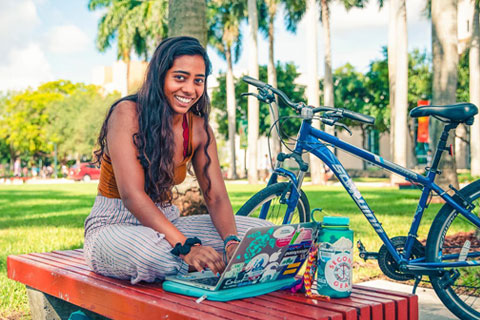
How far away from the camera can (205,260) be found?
8.32 ft

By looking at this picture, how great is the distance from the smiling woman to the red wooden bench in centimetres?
13

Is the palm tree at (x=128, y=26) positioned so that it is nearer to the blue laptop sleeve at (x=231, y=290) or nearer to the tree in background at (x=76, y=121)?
the tree in background at (x=76, y=121)

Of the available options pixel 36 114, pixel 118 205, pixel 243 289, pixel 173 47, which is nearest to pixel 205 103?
pixel 173 47

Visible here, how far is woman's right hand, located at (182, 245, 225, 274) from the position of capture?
8.26 ft

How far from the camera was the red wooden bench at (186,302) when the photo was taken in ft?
6.97

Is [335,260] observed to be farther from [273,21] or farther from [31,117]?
[31,117]

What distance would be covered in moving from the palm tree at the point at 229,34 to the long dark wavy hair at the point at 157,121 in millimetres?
30038

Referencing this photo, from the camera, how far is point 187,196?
21.5 feet

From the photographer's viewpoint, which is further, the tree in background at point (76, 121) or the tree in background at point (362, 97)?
the tree in background at point (76, 121)

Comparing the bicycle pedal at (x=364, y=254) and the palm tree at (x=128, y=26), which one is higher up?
the palm tree at (x=128, y=26)

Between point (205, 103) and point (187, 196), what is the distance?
3.40 m

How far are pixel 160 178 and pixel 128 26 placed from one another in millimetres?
36783

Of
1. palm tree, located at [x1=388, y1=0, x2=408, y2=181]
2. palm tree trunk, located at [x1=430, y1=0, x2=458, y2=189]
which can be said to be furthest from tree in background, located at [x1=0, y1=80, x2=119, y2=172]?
palm tree trunk, located at [x1=430, y1=0, x2=458, y2=189]

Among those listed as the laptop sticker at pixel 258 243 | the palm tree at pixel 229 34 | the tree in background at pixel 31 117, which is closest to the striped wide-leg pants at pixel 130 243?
the laptop sticker at pixel 258 243
